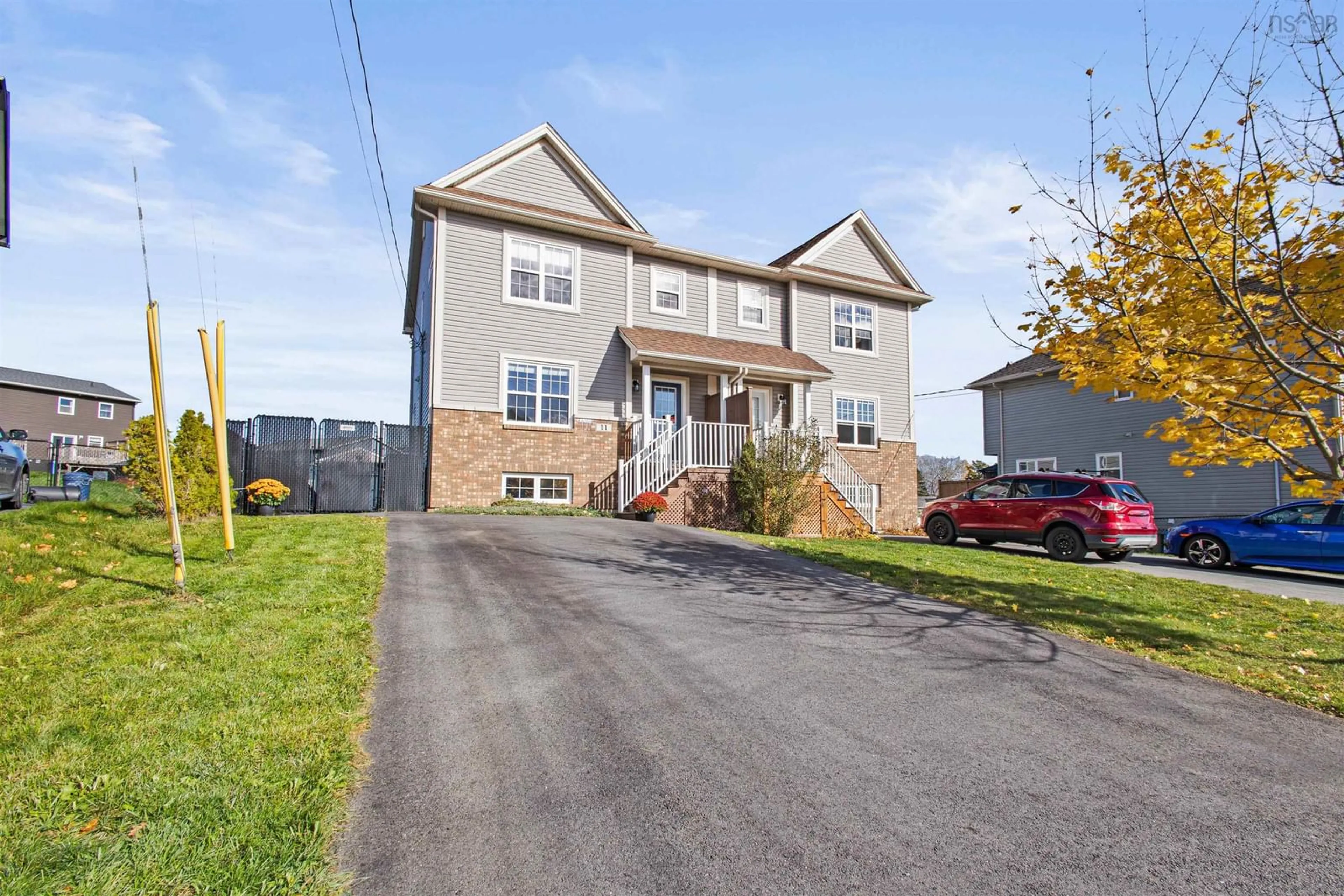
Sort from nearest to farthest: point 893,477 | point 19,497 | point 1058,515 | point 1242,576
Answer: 1. point 19,497
2. point 1242,576
3. point 1058,515
4. point 893,477

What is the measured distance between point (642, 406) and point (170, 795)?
1500 centimetres

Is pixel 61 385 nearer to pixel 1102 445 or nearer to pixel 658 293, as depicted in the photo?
pixel 658 293

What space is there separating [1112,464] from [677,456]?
17.9 m

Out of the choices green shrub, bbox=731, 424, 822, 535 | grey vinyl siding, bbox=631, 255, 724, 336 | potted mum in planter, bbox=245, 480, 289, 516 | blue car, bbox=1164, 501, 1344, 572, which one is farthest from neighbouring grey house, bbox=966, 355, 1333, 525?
potted mum in planter, bbox=245, 480, 289, 516

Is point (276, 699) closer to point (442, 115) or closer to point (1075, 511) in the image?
point (442, 115)

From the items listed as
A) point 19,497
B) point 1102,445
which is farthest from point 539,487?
point 1102,445

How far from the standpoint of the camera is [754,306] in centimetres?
2048

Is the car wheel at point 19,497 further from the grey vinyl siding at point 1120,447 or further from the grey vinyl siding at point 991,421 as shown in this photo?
the grey vinyl siding at point 991,421

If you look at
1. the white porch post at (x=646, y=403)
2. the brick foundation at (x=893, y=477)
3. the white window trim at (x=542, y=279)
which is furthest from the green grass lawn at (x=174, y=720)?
the brick foundation at (x=893, y=477)

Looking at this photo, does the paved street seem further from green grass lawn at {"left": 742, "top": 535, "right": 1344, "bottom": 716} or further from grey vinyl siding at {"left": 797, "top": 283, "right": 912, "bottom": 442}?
grey vinyl siding at {"left": 797, "top": 283, "right": 912, "bottom": 442}

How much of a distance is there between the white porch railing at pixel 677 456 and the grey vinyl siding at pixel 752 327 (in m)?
4.17

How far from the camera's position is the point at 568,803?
9.98 ft

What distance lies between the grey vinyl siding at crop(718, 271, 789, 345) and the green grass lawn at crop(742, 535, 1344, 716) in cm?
983

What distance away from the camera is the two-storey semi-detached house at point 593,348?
16.0 metres
